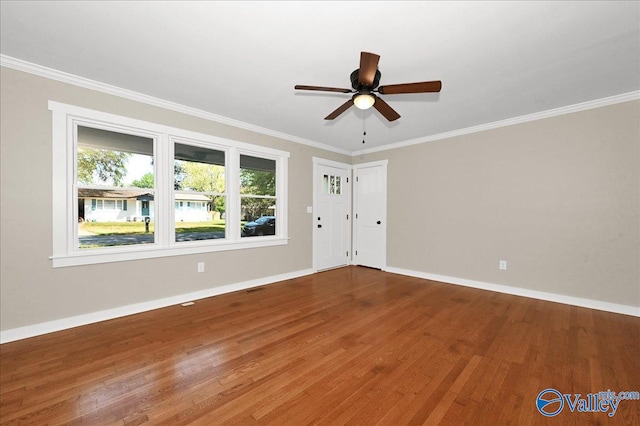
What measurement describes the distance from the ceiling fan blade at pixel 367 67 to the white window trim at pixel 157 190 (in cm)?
250

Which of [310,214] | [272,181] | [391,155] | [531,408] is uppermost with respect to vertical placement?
[391,155]

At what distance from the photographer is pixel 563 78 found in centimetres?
269

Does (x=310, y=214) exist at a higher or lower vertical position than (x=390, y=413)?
higher

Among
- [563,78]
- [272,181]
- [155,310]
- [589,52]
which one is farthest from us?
[272,181]

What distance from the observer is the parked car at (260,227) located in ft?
13.9

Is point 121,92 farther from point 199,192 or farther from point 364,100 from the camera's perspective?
point 364,100

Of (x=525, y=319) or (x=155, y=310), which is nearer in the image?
(x=525, y=319)

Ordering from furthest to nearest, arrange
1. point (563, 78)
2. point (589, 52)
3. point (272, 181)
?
1. point (272, 181)
2. point (563, 78)
3. point (589, 52)

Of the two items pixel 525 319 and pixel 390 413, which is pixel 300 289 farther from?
pixel 525 319

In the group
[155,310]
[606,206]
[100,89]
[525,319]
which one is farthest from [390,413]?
[100,89]

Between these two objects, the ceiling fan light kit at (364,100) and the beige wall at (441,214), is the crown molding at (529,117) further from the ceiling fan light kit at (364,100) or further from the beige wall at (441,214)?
the ceiling fan light kit at (364,100)

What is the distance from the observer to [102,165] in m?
2.94

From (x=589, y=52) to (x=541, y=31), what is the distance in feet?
2.27

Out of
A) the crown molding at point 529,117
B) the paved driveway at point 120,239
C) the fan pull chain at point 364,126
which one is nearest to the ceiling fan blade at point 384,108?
the fan pull chain at point 364,126
